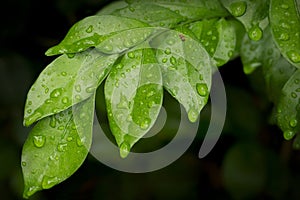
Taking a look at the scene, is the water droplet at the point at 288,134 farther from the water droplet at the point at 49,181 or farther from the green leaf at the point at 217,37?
the water droplet at the point at 49,181

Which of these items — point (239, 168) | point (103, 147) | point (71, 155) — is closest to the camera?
point (71, 155)

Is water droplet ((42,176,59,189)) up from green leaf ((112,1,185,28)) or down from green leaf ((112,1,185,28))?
down

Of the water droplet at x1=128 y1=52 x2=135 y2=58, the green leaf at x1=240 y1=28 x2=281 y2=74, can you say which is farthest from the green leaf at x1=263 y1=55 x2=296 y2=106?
the water droplet at x1=128 y1=52 x2=135 y2=58

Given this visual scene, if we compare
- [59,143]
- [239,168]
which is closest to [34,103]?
[59,143]

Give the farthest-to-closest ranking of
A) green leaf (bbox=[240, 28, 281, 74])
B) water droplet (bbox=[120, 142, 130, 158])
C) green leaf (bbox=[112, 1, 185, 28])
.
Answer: green leaf (bbox=[240, 28, 281, 74])
green leaf (bbox=[112, 1, 185, 28])
water droplet (bbox=[120, 142, 130, 158])

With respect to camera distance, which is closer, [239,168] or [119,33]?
[119,33]

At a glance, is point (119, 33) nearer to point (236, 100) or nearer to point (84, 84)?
point (84, 84)

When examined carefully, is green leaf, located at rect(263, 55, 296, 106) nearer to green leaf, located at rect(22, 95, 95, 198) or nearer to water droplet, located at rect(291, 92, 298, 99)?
water droplet, located at rect(291, 92, 298, 99)

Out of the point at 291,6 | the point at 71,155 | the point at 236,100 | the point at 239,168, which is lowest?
the point at 239,168

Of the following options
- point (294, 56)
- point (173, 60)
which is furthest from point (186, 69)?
point (294, 56)
